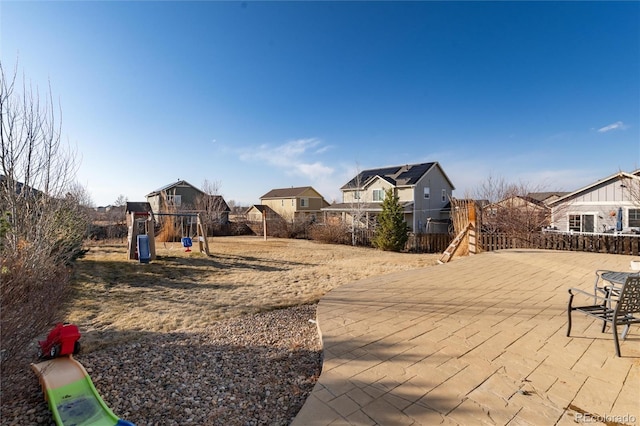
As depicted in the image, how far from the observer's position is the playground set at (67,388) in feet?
7.54

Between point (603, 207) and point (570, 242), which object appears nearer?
point (570, 242)

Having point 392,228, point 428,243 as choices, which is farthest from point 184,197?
point 428,243

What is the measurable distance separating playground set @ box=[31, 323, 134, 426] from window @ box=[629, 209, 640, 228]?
25564mm

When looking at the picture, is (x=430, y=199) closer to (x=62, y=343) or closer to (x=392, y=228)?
(x=392, y=228)

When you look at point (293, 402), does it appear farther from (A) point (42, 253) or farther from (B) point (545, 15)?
(B) point (545, 15)

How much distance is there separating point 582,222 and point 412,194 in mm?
12441

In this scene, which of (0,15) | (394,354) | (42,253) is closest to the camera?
(394,354)

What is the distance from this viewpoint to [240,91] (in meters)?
12.5

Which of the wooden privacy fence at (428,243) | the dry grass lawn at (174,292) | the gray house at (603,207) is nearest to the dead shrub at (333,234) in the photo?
the wooden privacy fence at (428,243)

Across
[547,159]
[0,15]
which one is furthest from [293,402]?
[547,159]

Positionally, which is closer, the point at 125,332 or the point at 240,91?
the point at 125,332

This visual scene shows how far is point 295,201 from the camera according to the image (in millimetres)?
40000

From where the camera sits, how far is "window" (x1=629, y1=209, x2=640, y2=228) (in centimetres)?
1695

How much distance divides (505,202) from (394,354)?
2292 centimetres
